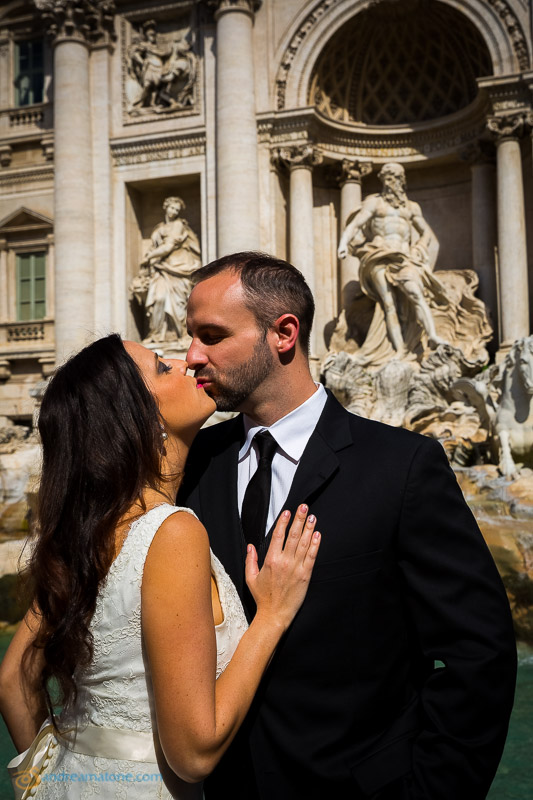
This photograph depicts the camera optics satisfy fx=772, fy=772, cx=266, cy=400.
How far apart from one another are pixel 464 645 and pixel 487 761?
256 mm

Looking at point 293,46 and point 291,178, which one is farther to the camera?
point 291,178

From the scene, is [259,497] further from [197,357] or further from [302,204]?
[302,204]

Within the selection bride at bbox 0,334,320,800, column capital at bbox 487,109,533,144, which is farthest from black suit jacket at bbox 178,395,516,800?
column capital at bbox 487,109,533,144

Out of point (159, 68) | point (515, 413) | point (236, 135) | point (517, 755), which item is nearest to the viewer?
point (517, 755)

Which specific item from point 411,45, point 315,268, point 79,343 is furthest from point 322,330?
point 411,45

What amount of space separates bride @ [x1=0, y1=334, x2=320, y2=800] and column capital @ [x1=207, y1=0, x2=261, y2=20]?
12668mm

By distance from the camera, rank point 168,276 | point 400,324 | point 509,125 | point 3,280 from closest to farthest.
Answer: point 509,125, point 400,324, point 168,276, point 3,280

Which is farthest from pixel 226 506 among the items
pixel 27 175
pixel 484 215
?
pixel 27 175

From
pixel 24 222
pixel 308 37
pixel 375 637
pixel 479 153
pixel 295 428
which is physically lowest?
pixel 375 637

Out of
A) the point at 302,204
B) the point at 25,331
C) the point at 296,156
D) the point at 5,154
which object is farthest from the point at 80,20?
the point at 25,331

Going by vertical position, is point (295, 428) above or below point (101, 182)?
below

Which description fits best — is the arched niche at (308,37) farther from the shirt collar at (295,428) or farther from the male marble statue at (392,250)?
the shirt collar at (295,428)

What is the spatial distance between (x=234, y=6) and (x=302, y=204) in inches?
135

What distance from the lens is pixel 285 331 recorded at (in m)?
2.21
